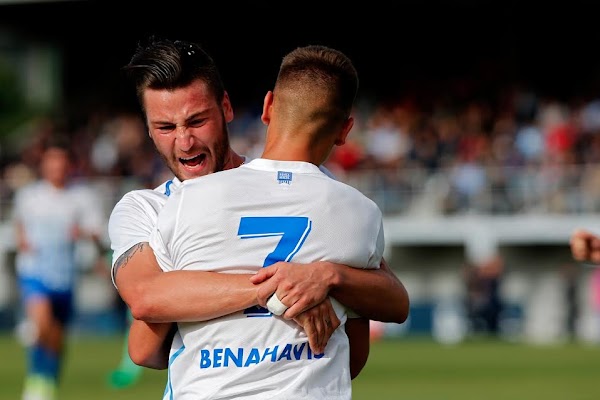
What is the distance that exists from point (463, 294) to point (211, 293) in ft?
89.9

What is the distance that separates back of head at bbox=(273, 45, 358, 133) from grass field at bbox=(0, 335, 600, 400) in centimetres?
1007

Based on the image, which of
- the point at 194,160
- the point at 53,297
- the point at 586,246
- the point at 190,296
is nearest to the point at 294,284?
the point at 190,296

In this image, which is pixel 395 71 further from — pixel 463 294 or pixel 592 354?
pixel 592 354

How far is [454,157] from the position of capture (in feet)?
96.1

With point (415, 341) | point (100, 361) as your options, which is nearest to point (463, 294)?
point (415, 341)

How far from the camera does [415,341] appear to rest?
26.9 metres

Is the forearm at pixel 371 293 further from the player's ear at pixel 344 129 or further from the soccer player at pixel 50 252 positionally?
the soccer player at pixel 50 252

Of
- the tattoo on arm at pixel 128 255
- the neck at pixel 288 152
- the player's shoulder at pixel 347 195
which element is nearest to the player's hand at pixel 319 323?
the player's shoulder at pixel 347 195

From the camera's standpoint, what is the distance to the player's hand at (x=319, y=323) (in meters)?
3.82

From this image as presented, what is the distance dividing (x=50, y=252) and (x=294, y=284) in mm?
10530

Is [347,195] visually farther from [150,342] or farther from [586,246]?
[586,246]

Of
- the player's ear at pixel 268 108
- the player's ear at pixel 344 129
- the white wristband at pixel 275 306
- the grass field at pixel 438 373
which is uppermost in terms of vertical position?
the player's ear at pixel 268 108

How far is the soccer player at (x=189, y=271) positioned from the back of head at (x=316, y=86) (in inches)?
17.8

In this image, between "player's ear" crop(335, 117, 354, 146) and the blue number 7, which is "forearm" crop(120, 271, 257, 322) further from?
"player's ear" crop(335, 117, 354, 146)
